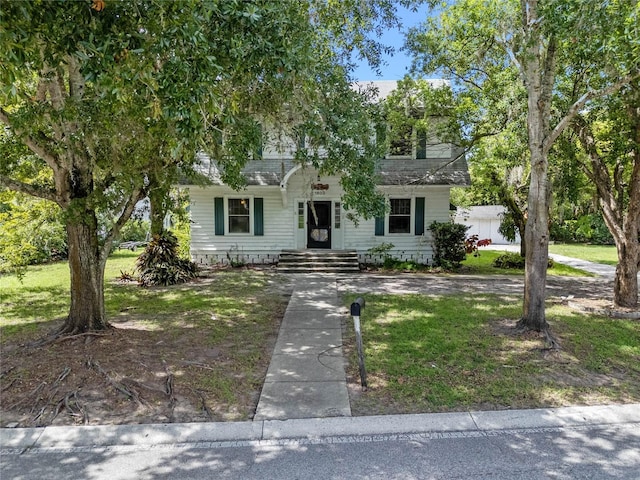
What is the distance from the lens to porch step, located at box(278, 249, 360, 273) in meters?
13.5

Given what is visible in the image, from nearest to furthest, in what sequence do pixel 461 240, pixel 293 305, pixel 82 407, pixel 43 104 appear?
pixel 82 407 < pixel 43 104 < pixel 293 305 < pixel 461 240

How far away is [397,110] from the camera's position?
10.8 metres

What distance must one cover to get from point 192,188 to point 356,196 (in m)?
10.3

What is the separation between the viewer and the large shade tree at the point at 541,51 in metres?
5.20

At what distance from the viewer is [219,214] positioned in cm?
1472

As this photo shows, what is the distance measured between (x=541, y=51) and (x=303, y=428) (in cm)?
728

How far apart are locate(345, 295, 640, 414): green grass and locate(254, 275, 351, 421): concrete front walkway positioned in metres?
0.29

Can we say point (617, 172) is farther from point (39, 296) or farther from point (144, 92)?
point (39, 296)

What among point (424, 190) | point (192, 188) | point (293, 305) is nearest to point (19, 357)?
point (293, 305)

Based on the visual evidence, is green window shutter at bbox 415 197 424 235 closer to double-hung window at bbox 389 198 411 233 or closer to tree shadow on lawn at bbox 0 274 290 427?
double-hung window at bbox 389 198 411 233

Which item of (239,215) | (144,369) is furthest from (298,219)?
(144,369)

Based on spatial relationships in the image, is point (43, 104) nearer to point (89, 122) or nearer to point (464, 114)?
point (89, 122)

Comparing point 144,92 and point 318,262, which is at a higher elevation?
point 144,92

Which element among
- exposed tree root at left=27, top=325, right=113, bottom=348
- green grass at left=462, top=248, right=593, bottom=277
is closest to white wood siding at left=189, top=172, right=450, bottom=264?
green grass at left=462, top=248, right=593, bottom=277
